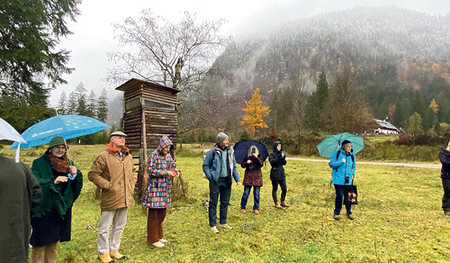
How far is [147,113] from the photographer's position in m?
8.64

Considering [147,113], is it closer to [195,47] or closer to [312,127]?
[195,47]

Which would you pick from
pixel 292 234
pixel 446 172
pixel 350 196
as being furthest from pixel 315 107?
pixel 292 234

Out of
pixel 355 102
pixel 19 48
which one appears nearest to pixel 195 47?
pixel 19 48

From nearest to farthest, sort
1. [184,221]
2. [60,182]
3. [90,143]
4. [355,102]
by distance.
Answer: [60,182] < [184,221] < [355,102] < [90,143]

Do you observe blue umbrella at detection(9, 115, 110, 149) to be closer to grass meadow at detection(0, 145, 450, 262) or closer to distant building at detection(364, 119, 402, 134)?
grass meadow at detection(0, 145, 450, 262)

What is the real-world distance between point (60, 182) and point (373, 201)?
910 centimetres

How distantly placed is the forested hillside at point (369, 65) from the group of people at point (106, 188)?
185ft

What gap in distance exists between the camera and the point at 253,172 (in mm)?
6574

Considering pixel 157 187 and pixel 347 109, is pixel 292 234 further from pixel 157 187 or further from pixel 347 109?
pixel 347 109

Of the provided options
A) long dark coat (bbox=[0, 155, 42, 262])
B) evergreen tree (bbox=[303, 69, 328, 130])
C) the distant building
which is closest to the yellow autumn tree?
evergreen tree (bbox=[303, 69, 328, 130])

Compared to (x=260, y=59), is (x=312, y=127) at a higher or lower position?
lower

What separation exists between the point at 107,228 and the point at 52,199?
114 cm

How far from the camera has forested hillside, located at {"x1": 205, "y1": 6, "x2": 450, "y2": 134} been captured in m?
72.1

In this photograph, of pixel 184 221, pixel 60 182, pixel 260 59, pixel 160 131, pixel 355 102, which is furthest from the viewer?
pixel 260 59
